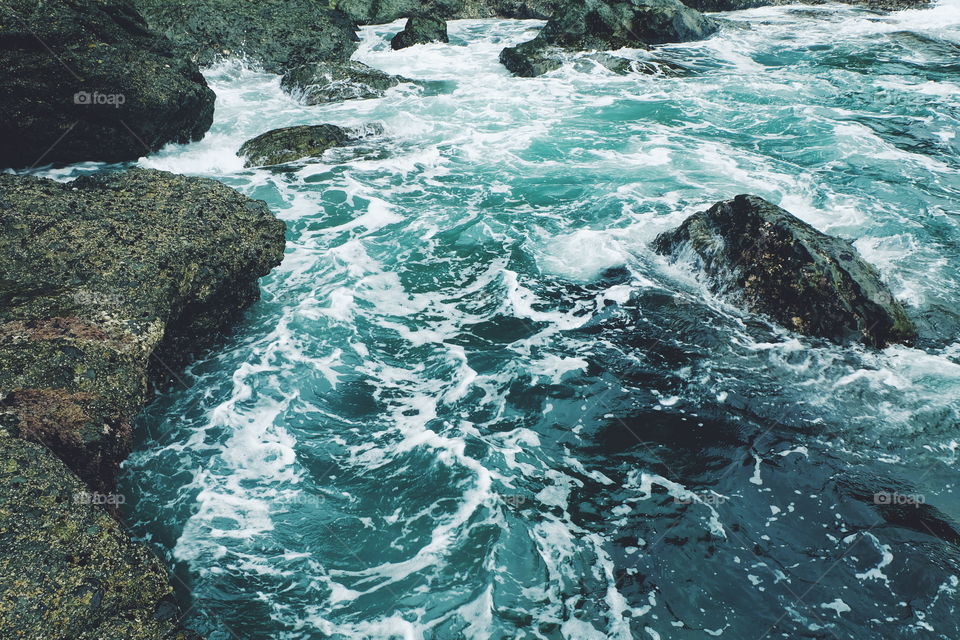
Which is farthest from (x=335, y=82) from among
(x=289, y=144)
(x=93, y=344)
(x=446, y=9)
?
(x=93, y=344)

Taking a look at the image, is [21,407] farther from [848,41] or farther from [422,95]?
[848,41]

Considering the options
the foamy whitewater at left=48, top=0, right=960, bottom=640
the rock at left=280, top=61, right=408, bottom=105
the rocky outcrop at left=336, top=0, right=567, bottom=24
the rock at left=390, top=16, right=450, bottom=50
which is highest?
the rocky outcrop at left=336, top=0, right=567, bottom=24

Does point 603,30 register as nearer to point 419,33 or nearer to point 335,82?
point 419,33

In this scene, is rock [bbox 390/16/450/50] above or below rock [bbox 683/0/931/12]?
below

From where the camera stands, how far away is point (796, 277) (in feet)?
24.5

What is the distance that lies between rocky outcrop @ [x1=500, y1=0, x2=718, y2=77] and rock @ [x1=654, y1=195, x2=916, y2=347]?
1231 centimetres

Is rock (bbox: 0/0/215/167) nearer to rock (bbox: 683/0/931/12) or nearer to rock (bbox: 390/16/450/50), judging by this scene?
rock (bbox: 390/16/450/50)

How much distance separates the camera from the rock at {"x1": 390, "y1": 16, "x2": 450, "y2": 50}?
21422 millimetres

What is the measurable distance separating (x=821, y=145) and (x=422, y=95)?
33.3 ft

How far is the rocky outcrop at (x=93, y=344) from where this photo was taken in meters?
3.69

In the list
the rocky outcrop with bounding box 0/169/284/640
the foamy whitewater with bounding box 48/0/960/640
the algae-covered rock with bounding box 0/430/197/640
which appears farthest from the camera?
the foamy whitewater with bounding box 48/0/960/640

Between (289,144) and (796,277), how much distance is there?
33.5 feet

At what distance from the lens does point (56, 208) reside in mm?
6977

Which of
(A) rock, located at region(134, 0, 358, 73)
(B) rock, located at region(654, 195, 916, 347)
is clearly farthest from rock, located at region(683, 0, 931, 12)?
(B) rock, located at region(654, 195, 916, 347)
